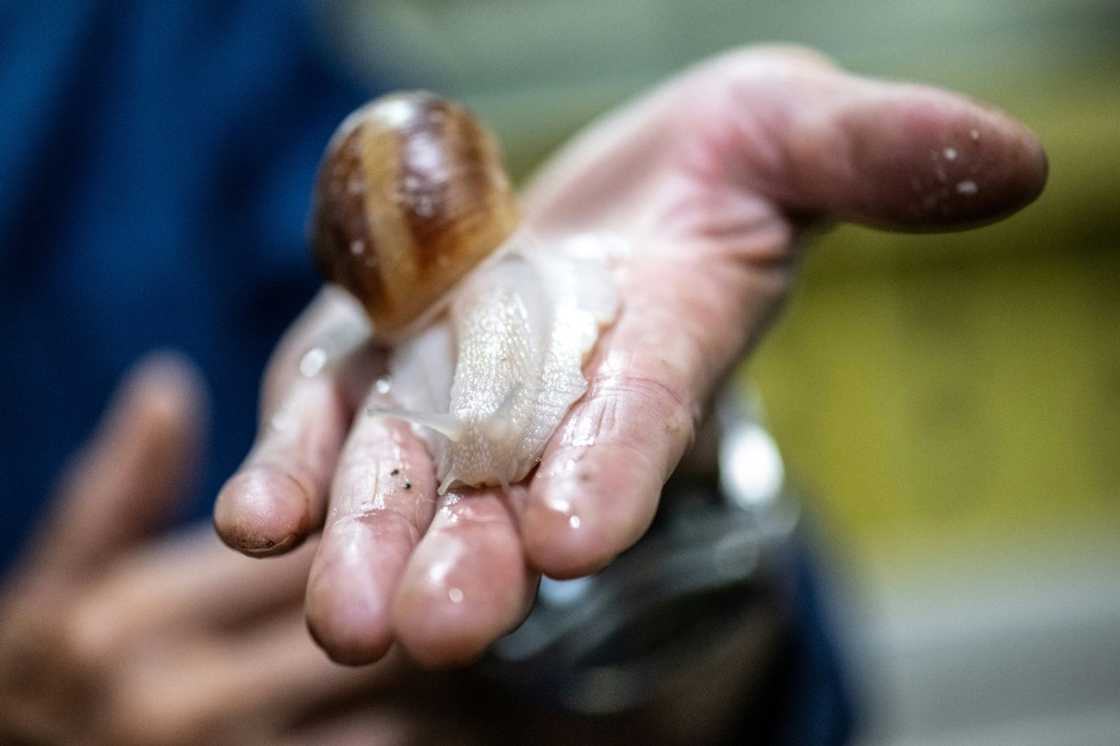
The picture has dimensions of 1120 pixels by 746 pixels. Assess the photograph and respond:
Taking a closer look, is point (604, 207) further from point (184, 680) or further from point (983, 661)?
point (983, 661)

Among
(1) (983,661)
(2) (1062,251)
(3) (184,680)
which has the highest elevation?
(3) (184,680)

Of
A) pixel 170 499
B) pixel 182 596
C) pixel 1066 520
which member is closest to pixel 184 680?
pixel 182 596

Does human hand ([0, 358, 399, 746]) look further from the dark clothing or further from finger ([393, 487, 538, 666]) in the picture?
finger ([393, 487, 538, 666])

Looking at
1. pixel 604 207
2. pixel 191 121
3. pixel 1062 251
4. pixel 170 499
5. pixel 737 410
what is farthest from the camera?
pixel 1062 251

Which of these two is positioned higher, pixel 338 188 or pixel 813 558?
pixel 338 188

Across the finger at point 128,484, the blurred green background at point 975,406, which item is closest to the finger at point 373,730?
the finger at point 128,484

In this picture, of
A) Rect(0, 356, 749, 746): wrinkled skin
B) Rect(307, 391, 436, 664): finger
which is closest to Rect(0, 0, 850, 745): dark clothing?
Rect(0, 356, 749, 746): wrinkled skin

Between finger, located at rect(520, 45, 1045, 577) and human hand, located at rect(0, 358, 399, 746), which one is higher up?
finger, located at rect(520, 45, 1045, 577)
